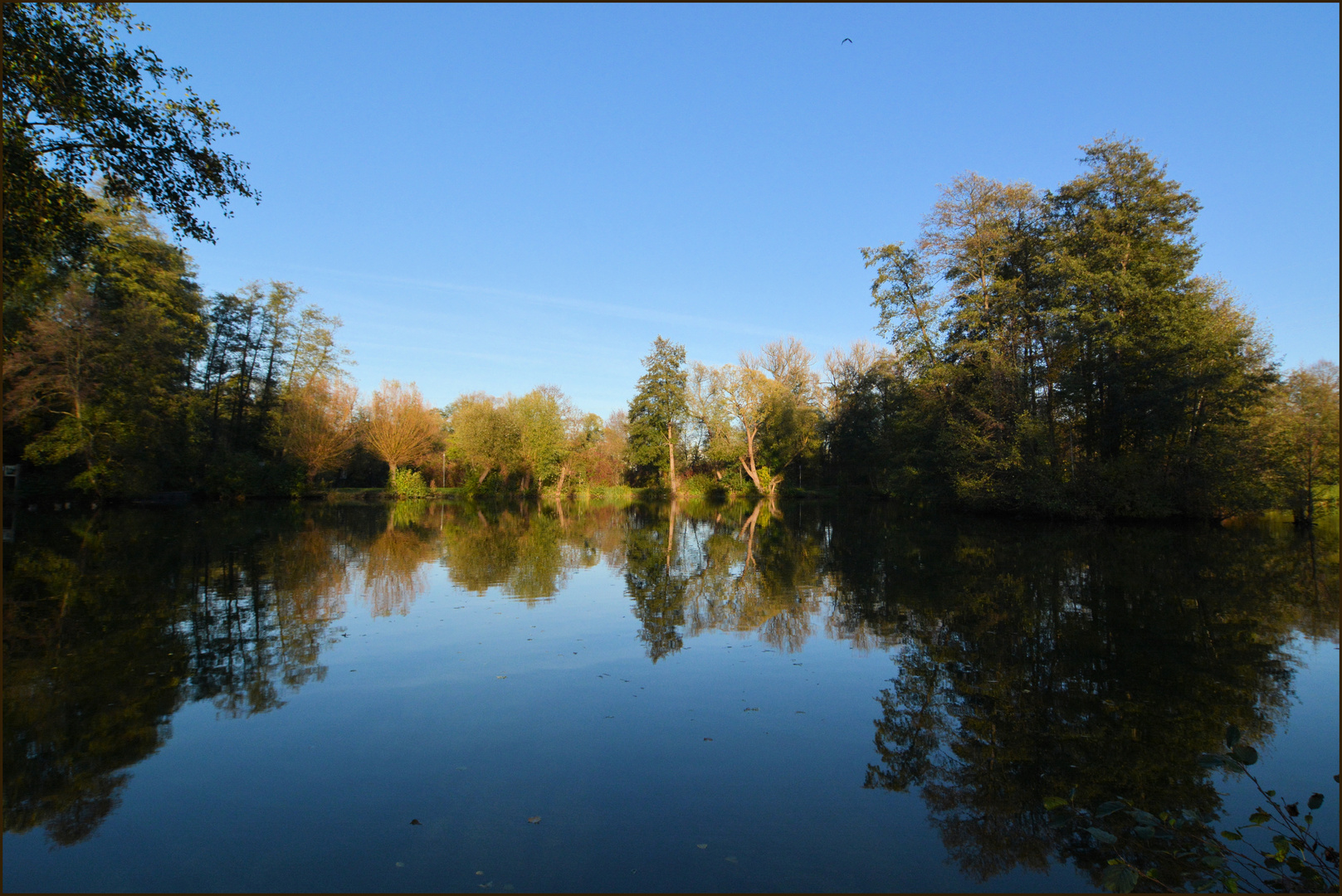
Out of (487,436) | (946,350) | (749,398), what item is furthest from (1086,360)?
(487,436)

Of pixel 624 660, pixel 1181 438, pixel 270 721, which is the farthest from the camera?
pixel 1181 438

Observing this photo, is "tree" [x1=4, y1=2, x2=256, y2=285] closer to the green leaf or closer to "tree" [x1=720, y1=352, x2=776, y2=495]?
the green leaf

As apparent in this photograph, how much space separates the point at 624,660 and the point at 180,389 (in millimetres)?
38019

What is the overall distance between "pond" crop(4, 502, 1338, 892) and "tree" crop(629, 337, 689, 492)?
3779 centimetres

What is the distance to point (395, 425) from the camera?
1634 inches

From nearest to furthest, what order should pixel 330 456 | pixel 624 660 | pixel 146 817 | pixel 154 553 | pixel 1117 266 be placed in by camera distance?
pixel 146 817 < pixel 624 660 < pixel 154 553 < pixel 1117 266 < pixel 330 456

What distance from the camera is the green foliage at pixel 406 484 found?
137 feet

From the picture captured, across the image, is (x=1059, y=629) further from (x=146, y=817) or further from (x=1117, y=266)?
(x=1117, y=266)

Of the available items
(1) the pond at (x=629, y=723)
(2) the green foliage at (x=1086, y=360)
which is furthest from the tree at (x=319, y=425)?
(2) the green foliage at (x=1086, y=360)

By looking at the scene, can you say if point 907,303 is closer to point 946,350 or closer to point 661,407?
point 946,350

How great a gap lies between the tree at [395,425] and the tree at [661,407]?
608 inches

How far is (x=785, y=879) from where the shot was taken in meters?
2.98

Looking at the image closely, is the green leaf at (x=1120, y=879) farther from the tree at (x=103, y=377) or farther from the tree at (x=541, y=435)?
the tree at (x=541, y=435)

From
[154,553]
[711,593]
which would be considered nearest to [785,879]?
[711,593]
